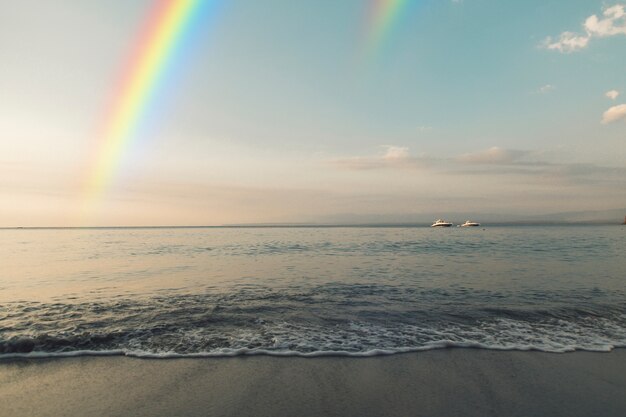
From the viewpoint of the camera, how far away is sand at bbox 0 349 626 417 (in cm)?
535

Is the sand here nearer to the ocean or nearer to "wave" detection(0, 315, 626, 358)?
"wave" detection(0, 315, 626, 358)

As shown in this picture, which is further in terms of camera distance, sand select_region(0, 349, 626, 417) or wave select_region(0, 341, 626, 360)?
wave select_region(0, 341, 626, 360)

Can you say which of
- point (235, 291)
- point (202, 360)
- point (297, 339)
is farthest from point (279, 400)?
point (235, 291)

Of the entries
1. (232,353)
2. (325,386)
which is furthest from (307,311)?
(325,386)

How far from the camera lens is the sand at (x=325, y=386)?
17.5 ft

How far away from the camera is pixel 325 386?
6.15 metres

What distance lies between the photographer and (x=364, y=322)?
10633mm

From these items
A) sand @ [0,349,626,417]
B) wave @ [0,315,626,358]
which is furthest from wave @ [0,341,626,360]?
sand @ [0,349,626,417]

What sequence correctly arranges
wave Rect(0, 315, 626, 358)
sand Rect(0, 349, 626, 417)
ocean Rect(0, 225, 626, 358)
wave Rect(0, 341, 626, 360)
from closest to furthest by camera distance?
sand Rect(0, 349, 626, 417) → wave Rect(0, 341, 626, 360) → wave Rect(0, 315, 626, 358) → ocean Rect(0, 225, 626, 358)

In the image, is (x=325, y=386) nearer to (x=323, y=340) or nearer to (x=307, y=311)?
(x=323, y=340)

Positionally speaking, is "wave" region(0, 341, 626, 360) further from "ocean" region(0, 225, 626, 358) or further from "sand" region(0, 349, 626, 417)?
"sand" region(0, 349, 626, 417)

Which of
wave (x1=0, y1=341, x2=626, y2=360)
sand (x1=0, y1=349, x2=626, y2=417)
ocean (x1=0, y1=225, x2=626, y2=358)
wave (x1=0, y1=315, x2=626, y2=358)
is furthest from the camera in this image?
ocean (x1=0, y1=225, x2=626, y2=358)

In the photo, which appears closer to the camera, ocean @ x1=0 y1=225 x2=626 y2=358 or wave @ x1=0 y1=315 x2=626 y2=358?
wave @ x1=0 y1=315 x2=626 y2=358

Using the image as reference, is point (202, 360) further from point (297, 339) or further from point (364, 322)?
point (364, 322)
